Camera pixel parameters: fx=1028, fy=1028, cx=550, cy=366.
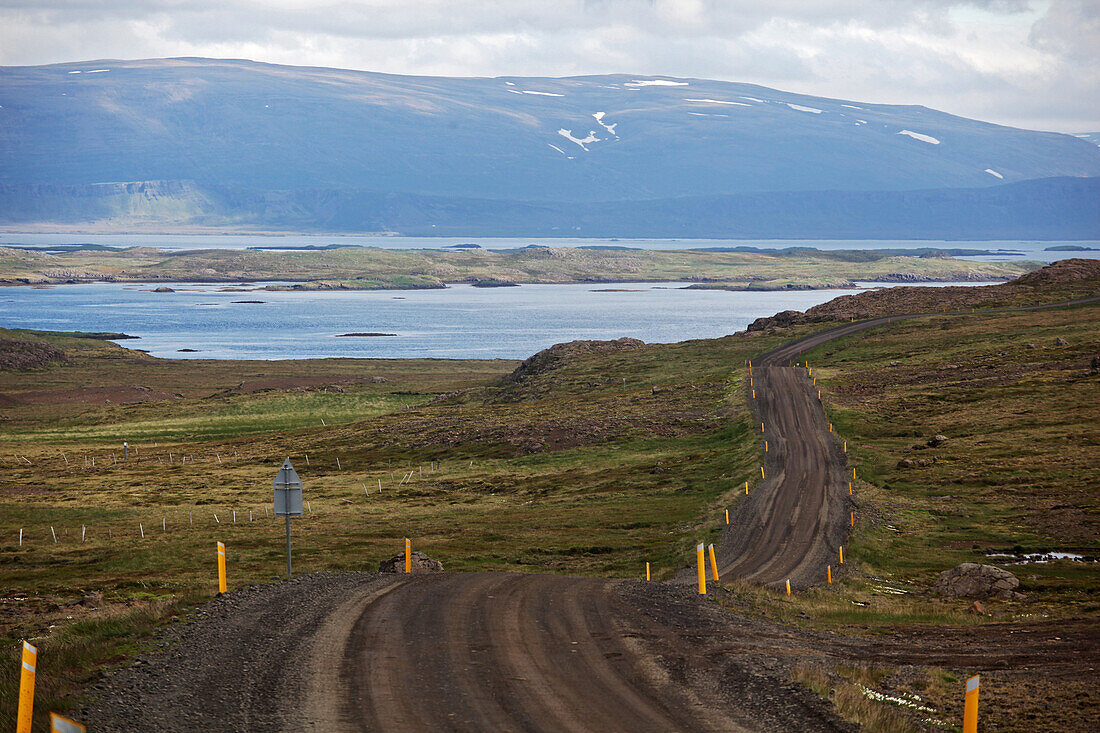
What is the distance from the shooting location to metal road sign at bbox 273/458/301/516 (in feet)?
83.0

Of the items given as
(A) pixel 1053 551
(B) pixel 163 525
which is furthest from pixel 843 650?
(B) pixel 163 525

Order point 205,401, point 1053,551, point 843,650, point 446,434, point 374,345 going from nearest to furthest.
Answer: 1. point 843,650
2. point 1053,551
3. point 446,434
4. point 205,401
5. point 374,345

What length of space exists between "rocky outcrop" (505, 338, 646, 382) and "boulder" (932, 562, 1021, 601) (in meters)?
72.6

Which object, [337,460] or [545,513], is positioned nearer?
[545,513]

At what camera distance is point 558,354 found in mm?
109750

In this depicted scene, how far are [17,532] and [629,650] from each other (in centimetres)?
3894

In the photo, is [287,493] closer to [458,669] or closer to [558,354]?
[458,669]

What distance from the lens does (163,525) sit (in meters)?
48.2

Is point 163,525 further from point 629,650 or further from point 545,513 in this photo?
point 629,650

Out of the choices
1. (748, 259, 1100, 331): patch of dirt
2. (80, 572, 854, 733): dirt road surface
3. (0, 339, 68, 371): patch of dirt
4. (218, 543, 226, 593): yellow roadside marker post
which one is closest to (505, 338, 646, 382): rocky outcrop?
(748, 259, 1100, 331): patch of dirt

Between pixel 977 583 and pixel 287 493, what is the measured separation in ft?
66.6

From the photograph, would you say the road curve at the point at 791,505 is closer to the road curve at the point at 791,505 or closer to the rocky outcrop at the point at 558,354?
the road curve at the point at 791,505

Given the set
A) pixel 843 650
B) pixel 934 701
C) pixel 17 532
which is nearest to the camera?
pixel 934 701

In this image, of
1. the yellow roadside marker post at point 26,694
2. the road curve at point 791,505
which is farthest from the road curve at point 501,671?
the road curve at point 791,505
